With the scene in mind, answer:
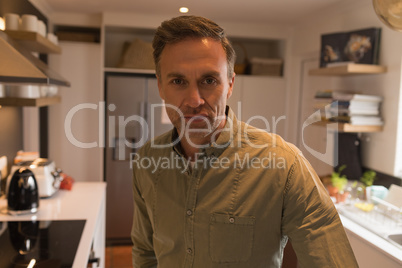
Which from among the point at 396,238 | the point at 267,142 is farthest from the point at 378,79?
the point at 267,142

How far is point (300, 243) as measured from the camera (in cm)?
89

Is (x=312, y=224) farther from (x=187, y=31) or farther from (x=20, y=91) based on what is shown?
(x=20, y=91)

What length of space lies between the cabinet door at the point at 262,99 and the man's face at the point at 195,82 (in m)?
2.82

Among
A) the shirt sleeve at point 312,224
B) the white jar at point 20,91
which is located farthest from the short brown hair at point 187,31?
the white jar at point 20,91

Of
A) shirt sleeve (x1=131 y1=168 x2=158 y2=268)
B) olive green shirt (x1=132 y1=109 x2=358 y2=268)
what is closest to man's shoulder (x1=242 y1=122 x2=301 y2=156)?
olive green shirt (x1=132 y1=109 x2=358 y2=268)

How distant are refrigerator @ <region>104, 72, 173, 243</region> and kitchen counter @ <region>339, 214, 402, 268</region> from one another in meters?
→ 2.19

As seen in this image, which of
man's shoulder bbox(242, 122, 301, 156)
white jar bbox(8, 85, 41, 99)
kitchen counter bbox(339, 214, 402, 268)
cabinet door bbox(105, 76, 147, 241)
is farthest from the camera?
cabinet door bbox(105, 76, 147, 241)

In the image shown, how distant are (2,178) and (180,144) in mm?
1803

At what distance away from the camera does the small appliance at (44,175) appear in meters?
2.30

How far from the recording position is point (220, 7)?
3.16 metres

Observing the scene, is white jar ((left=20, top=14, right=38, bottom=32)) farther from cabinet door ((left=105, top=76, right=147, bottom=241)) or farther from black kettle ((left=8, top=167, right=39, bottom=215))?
cabinet door ((left=105, top=76, right=147, bottom=241))

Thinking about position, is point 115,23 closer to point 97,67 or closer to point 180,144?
point 97,67

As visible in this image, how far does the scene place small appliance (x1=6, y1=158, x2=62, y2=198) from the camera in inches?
90.7

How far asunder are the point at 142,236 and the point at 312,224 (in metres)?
0.58
